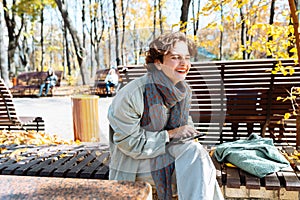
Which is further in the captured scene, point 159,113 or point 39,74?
point 39,74

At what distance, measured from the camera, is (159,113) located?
6.37ft

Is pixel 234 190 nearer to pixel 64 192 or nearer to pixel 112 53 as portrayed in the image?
pixel 112 53

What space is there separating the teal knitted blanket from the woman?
374 mm

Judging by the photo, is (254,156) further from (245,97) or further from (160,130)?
(245,97)

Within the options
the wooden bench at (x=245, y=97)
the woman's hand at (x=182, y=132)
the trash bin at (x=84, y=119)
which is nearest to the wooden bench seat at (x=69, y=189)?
the woman's hand at (x=182, y=132)

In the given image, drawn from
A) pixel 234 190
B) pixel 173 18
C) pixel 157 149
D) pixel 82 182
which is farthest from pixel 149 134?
pixel 173 18

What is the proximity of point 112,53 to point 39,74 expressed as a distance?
15.5 meters

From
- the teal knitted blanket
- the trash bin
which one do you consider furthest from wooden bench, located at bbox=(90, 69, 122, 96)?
the trash bin

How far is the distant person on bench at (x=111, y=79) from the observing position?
198 cm

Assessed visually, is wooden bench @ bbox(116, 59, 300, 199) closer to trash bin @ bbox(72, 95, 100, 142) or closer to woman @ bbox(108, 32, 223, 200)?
woman @ bbox(108, 32, 223, 200)

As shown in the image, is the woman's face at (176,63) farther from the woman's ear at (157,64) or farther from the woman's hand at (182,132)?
the woman's hand at (182,132)

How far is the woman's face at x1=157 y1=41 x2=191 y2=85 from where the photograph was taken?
1.99 metres

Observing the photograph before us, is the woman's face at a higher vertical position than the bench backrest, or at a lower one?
higher

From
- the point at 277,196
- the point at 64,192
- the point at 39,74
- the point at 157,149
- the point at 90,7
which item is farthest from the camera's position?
the point at 90,7
